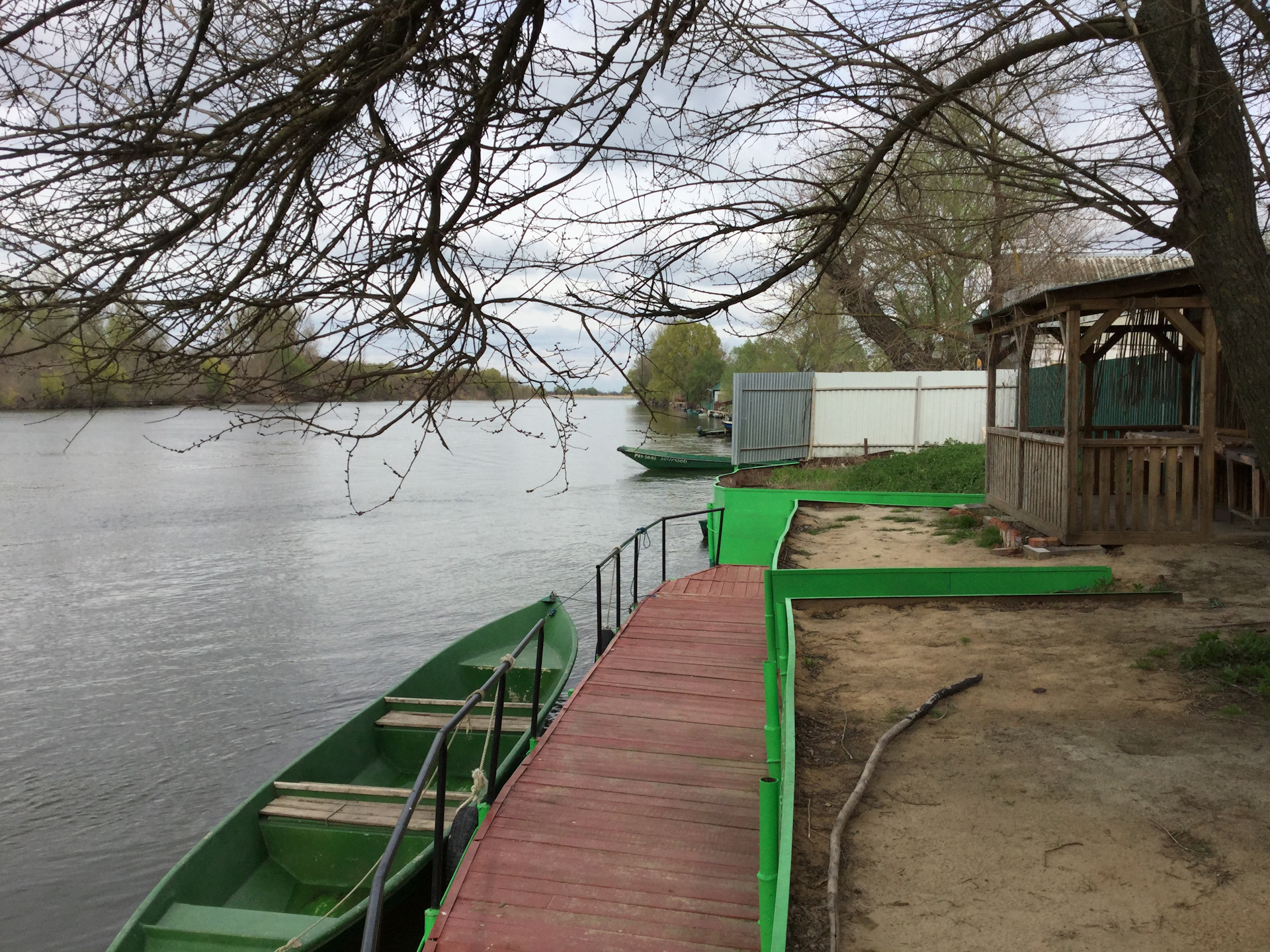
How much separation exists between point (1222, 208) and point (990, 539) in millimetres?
6879

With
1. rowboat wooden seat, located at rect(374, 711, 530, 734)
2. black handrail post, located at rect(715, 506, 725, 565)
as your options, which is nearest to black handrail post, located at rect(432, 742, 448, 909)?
rowboat wooden seat, located at rect(374, 711, 530, 734)

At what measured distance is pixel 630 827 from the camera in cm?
524

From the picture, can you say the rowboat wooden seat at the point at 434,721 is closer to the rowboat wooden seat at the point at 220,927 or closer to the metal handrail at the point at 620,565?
the metal handrail at the point at 620,565

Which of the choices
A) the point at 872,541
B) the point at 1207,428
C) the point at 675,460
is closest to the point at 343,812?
the point at 872,541

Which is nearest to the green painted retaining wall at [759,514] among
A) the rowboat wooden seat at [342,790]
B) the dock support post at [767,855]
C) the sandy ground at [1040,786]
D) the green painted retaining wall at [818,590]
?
the green painted retaining wall at [818,590]

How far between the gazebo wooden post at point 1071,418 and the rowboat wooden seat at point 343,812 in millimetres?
6943

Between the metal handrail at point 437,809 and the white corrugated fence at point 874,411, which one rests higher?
the white corrugated fence at point 874,411

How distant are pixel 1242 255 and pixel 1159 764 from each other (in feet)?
8.29

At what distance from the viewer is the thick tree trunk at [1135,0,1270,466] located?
4.36 meters

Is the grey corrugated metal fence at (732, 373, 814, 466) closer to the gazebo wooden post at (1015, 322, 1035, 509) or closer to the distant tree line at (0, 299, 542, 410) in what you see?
the gazebo wooden post at (1015, 322, 1035, 509)

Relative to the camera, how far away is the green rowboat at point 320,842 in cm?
534

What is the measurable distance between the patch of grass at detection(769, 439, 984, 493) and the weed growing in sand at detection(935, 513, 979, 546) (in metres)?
3.23

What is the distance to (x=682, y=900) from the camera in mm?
4527

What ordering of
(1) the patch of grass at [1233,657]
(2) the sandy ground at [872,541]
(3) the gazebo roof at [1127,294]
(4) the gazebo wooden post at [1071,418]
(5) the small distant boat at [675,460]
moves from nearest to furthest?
(1) the patch of grass at [1233,657], (3) the gazebo roof at [1127,294], (4) the gazebo wooden post at [1071,418], (2) the sandy ground at [872,541], (5) the small distant boat at [675,460]
